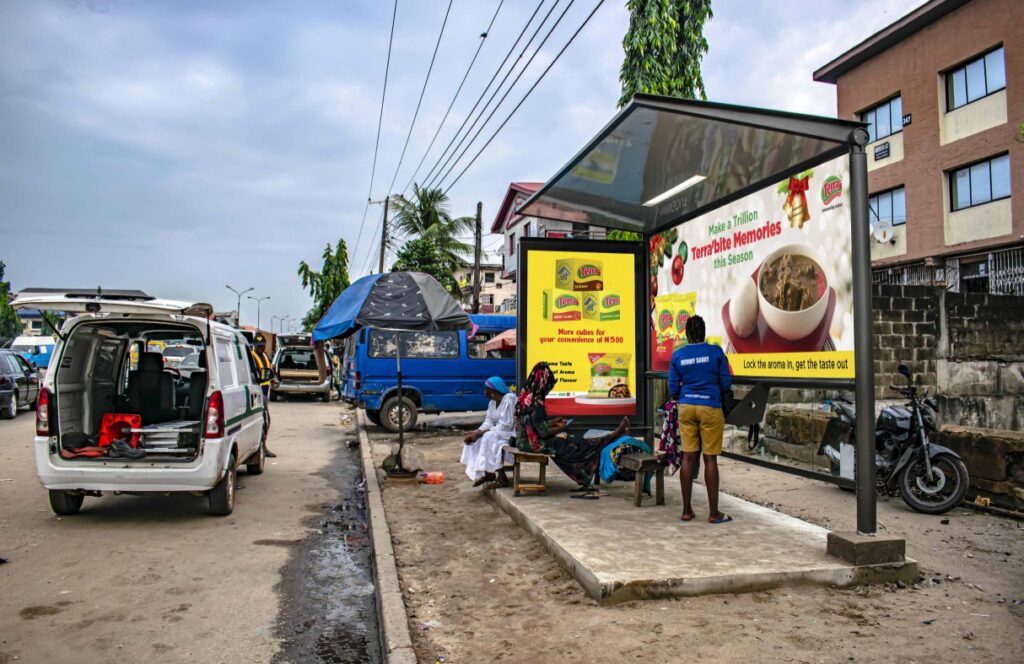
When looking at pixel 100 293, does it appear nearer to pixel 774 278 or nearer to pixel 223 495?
→ pixel 223 495

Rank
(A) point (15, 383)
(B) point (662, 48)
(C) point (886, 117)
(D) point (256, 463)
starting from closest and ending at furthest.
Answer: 1. (D) point (256, 463)
2. (B) point (662, 48)
3. (A) point (15, 383)
4. (C) point (886, 117)

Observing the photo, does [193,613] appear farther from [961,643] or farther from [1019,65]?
[1019,65]

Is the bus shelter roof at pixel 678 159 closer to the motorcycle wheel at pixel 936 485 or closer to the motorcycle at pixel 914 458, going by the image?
the motorcycle at pixel 914 458

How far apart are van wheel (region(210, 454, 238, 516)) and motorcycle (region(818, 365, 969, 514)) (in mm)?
5822

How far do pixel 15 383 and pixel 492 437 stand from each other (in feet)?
50.0

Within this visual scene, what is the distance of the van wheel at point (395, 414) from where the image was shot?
15734mm

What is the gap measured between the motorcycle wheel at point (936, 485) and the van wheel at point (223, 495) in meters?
6.69

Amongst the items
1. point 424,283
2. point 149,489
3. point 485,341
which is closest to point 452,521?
point 149,489

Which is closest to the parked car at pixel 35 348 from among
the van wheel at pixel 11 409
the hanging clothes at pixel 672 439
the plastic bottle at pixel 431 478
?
the van wheel at pixel 11 409

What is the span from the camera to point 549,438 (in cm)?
769

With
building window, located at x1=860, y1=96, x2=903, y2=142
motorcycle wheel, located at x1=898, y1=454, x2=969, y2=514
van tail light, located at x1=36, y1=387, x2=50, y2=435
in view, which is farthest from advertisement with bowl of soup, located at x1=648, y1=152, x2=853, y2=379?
building window, located at x1=860, y1=96, x2=903, y2=142

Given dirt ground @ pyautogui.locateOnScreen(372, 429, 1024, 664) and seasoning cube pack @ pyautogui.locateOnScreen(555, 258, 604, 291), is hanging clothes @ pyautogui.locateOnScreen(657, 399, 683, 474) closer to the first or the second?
dirt ground @ pyautogui.locateOnScreen(372, 429, 1024, 664)

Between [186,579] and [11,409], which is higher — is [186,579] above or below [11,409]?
below

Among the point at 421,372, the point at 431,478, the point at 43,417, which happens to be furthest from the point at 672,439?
the point at 421,372
